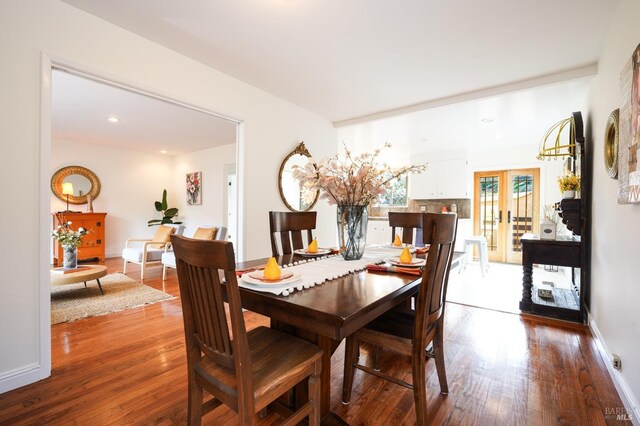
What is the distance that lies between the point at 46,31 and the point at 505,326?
4089 millimetres

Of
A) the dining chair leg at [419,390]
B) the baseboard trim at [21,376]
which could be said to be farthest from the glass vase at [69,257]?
the dining chair leg at [419,390]

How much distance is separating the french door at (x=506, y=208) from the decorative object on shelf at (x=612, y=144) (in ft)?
12.8

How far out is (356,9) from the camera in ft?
6.23

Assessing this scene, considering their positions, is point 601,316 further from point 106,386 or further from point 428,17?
point 106,386

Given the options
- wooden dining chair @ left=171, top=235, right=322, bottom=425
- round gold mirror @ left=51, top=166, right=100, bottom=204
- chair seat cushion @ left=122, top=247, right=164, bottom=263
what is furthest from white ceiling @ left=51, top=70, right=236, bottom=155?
wooden dining chair @ left=171, top=235, right=322, bottom=425

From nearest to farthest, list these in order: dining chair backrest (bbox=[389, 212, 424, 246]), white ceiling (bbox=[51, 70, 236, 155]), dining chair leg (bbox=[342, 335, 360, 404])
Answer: dining chair leg (bbox=[342, 335, 360, 404]) → dining chair backrest (bbox=[389, 212, 424, 246]) → white ceiling (bbox=[51, 70, 236, 155])

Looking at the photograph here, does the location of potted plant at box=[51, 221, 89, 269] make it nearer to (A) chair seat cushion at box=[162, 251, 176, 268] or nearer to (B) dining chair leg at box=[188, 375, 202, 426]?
(A) chair seat cushion at box=[162, 251, 176, 268]

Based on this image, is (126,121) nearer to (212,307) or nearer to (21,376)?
(21,376)

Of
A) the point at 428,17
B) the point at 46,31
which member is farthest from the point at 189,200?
the point at 428,17

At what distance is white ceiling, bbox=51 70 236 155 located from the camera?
11.1 feet

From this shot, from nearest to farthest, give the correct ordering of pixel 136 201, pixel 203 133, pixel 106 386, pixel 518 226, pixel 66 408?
pixel 66 408, pixel 106 386, pixel 203 133, pixel 518 226, pixel 136 201

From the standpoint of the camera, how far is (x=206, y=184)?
6445mm

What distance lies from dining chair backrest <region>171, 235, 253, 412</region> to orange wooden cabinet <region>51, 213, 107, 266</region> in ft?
18.7

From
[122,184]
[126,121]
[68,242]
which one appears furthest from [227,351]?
[122,184]
